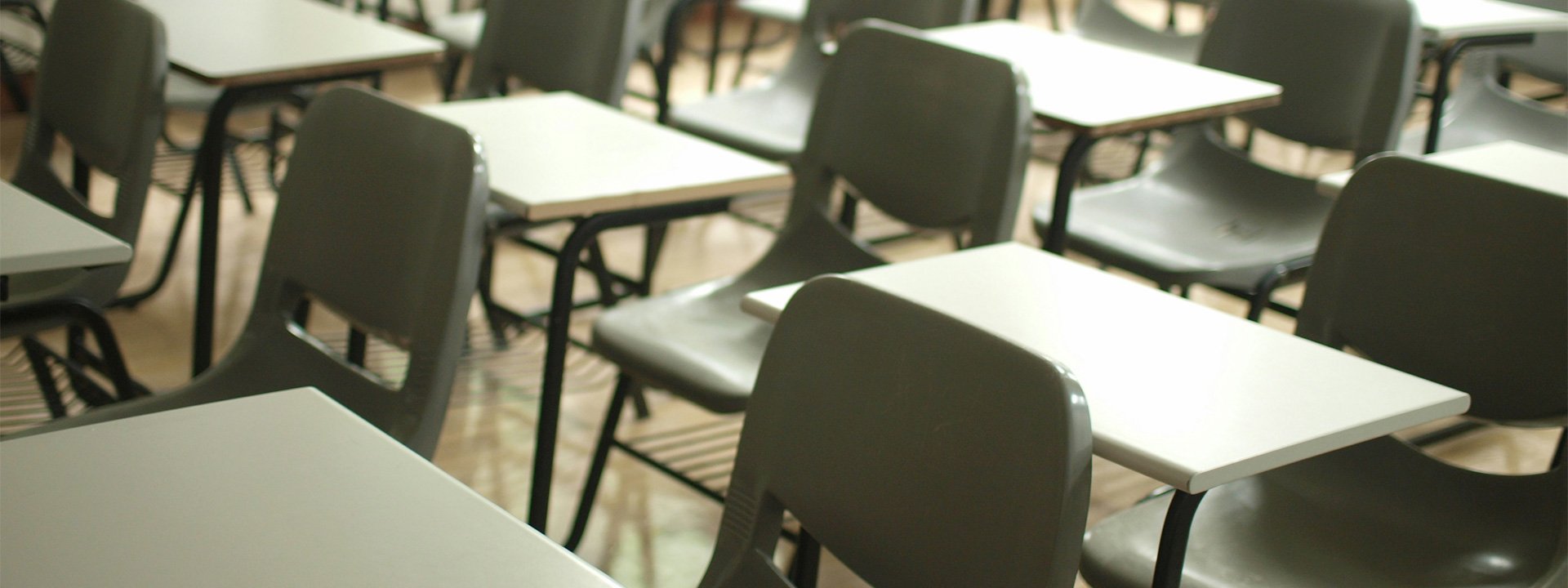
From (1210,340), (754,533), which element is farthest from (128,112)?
(1210,340)

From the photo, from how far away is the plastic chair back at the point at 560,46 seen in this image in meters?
2.98

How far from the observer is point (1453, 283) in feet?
5.95

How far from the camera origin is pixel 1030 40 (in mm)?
3254

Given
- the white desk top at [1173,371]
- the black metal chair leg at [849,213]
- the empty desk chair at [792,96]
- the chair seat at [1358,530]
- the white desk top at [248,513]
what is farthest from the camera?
the empty desk chair at [792,96]

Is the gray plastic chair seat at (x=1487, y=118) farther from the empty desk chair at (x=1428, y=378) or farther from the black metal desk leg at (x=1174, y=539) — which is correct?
the black metal desk leg at (x=1174, y=539)

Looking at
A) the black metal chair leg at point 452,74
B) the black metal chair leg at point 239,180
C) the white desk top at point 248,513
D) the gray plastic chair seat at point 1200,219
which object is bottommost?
the black metal chair leg at point 239,180

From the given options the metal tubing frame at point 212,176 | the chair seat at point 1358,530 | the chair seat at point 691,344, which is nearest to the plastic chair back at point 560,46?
the metal tubing frame at point 212,176

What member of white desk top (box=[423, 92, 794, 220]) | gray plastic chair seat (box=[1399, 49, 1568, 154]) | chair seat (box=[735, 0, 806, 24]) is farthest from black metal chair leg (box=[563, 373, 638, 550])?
gray plastic chair seat (box=[1399, 49, 1568, 154])

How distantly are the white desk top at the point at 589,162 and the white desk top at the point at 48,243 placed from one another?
0.46 m

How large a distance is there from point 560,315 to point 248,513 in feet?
3.41

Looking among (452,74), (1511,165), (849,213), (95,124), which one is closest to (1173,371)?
(1511,165)

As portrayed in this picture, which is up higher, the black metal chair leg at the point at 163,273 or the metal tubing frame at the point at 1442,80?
the metal tubing frame at the point at 1442,80

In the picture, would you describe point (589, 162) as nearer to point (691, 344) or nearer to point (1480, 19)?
point (691, 344)

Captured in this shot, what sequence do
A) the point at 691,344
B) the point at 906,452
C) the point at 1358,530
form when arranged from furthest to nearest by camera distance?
the point at 691,344 < the point at 1358,530 < the point at 906,452
